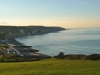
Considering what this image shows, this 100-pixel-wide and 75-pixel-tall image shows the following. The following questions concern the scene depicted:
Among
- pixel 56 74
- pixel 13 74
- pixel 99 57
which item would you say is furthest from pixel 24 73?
pixel 99 57

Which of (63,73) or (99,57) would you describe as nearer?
(63,73)

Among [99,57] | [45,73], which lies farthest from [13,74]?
[99,57]

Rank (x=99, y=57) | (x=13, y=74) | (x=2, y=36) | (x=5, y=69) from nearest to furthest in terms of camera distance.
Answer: (x=13, y=74) < (x=5, y=69) < (x=99, y=57) < (x=2, y=36)

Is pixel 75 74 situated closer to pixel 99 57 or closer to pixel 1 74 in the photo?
pixel 1 74

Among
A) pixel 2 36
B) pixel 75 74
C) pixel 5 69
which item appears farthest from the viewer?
pixel 2 36

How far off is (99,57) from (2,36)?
422ft

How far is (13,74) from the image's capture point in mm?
19438

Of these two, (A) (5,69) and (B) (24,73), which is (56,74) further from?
(A) (5,69)

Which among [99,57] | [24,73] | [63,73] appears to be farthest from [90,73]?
[99,57]

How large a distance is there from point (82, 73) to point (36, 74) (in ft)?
12.7

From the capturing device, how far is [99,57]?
3216 cm

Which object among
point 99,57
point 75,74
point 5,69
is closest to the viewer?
point 75,74

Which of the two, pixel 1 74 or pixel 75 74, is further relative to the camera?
pixel 1 74

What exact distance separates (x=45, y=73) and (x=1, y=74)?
4.02 m
